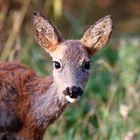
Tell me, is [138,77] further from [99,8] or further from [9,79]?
[99,8]

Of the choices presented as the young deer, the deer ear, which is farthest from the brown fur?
the deer ear

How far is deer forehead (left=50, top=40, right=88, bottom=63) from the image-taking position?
7555mm

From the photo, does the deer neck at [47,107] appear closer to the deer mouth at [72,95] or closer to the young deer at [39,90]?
the young deer at [39,90]

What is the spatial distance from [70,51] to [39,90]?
1.83 ft

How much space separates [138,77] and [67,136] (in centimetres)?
128

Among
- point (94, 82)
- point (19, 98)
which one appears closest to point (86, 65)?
point (19, 98)

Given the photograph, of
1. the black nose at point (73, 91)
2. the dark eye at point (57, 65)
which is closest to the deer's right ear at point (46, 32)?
the dark eye at point (57, 65)

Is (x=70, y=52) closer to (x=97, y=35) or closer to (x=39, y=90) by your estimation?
(x=97, y=35)

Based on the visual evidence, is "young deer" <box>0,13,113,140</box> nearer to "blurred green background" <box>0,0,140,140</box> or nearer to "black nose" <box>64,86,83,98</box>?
"black nose" <box>64,86,83,98</box>

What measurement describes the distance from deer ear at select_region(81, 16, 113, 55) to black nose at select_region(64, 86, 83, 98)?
0.62 m

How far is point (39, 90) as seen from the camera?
7.98m

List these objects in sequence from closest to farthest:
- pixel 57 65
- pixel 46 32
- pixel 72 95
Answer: pixel 72 95 → pixel 57 65 → pixel 46 32

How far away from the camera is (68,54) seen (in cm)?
757

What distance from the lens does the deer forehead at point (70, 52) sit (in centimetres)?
755
